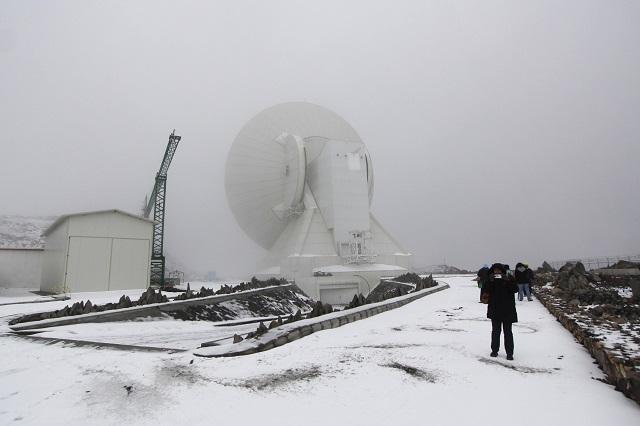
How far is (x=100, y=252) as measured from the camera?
21.7 meters

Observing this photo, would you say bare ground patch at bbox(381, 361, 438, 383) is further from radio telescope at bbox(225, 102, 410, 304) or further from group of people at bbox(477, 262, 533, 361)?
radio telescope at bbox(225, 102, 410, 304)

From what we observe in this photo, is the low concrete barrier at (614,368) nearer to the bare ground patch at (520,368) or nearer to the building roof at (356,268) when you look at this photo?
the bare ground patch at (520,368)

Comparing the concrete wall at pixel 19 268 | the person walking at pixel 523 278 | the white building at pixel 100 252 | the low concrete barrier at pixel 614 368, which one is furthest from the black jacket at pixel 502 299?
the concrete wall at pixel 19 268

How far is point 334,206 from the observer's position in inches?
1351

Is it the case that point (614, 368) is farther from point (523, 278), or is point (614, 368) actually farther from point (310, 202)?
point (310, 202)

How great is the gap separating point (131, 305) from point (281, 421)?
1066cm

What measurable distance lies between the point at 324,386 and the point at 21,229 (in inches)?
7611

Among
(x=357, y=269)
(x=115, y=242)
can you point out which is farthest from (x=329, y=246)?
(x=115, y=242)

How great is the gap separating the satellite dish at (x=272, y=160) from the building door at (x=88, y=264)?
757 inches

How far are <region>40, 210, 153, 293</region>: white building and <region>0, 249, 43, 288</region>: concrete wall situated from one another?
35.9 feet

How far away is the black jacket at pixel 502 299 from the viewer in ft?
19.4

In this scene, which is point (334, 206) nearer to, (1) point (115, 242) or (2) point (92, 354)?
(1) point (115, 242)

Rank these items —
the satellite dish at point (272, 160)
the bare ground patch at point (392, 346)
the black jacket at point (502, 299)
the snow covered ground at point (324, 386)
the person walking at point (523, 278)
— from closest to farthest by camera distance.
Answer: the snow covered ground at point (324, 386), the black jacket at point (502, 299), the bare ground patch at point (392, 346), the person walking at point (523, 278), the satellite dish at point (272, 160)

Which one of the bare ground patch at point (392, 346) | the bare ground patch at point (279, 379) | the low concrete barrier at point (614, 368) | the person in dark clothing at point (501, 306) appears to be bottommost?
the bare ground patch at point (392, 346)
